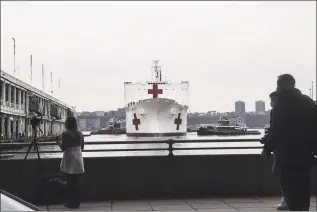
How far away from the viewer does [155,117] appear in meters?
71.7

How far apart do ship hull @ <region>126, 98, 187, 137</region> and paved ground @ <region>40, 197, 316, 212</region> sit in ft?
199

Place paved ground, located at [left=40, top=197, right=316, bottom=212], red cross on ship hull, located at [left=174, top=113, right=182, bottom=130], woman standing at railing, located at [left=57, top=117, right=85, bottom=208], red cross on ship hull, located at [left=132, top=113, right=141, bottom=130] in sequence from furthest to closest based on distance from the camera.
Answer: red cross on ship hull, located at [left=174, top=113, right=182, bottom=130] → red cross on ship hull, located at [left=132, top=113, right=141, bottom=130] → paved ground, located at [left=40, top=197, right=316, bottom=212] → woman standing at railing, located at [left=57, top=117, right=85, bottom=208]

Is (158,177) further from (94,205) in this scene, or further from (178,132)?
(178,132)

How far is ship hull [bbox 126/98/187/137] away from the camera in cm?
7075

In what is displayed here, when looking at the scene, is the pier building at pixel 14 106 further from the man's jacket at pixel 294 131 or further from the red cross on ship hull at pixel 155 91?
the man's jacket at pixel 294 131

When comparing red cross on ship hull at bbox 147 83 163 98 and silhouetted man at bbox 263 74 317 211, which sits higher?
red cross on ship hull at bbox 147 83 163 98

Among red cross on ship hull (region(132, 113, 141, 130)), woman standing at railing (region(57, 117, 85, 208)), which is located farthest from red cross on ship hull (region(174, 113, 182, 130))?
woman standing at railing (region(57, 117, 85, 208))

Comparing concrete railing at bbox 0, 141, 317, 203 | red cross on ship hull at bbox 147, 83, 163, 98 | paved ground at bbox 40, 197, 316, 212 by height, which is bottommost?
paved ground at bbox 40, 197, 316, 212

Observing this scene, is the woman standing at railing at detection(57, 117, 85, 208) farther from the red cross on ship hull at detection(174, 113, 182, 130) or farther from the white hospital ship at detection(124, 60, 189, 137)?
the red cross on ship hull at detection(174, 113, 182, 130)

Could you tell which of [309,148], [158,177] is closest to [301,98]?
[309,148]

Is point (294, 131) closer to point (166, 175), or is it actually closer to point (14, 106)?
point (166, 175)

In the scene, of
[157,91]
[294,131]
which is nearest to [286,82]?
[294,131]

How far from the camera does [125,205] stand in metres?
9.11

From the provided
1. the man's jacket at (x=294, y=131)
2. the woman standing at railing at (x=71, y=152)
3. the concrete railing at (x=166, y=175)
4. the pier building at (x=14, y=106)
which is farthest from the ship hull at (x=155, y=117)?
the man's jacket at (x=294, y=131)
